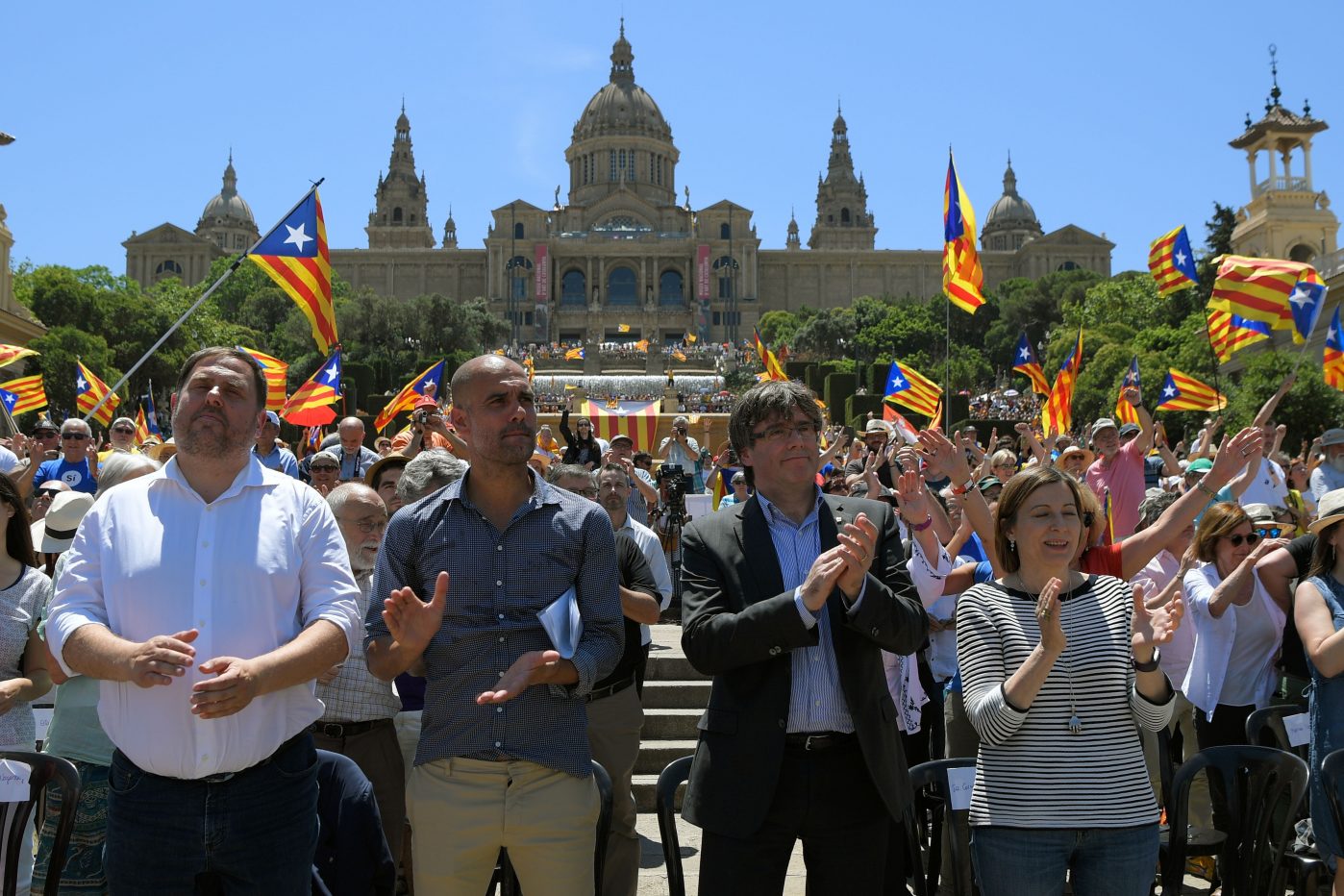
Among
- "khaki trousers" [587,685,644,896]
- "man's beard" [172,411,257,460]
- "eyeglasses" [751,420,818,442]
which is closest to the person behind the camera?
"man's beard" [172,411,257,460]

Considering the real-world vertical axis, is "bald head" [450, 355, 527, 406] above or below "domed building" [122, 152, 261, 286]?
below

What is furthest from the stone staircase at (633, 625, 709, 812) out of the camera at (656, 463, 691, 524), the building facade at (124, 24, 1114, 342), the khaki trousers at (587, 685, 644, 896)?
the building facade at (124, 24, 1114, 342)

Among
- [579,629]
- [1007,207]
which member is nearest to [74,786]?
[579,629]

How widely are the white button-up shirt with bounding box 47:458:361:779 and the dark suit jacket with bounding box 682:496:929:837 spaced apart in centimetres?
100

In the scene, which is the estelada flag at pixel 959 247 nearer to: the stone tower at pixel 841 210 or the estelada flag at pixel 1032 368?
the estelada flag at pixel 1032 368

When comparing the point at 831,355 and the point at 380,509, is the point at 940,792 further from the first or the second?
the point at 831,355

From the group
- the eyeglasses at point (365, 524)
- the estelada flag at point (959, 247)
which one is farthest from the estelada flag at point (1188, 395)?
the eyeglasses at point (365, 524)

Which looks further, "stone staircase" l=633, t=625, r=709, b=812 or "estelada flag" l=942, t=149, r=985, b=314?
"estelada flag" l=942, t=149, r=985, b=314

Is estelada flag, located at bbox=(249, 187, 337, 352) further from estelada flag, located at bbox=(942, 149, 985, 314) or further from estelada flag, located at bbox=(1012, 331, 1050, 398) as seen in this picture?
estelada flag, located at bbox=(1012, 331, 1050, 398)

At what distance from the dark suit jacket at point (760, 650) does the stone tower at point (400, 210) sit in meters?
105

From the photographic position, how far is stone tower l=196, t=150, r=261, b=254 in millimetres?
117188

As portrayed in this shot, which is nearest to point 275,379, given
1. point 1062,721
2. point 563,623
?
point 563,623

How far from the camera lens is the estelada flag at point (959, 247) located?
12438 millimetres

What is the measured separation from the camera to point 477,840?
338 centimetres
